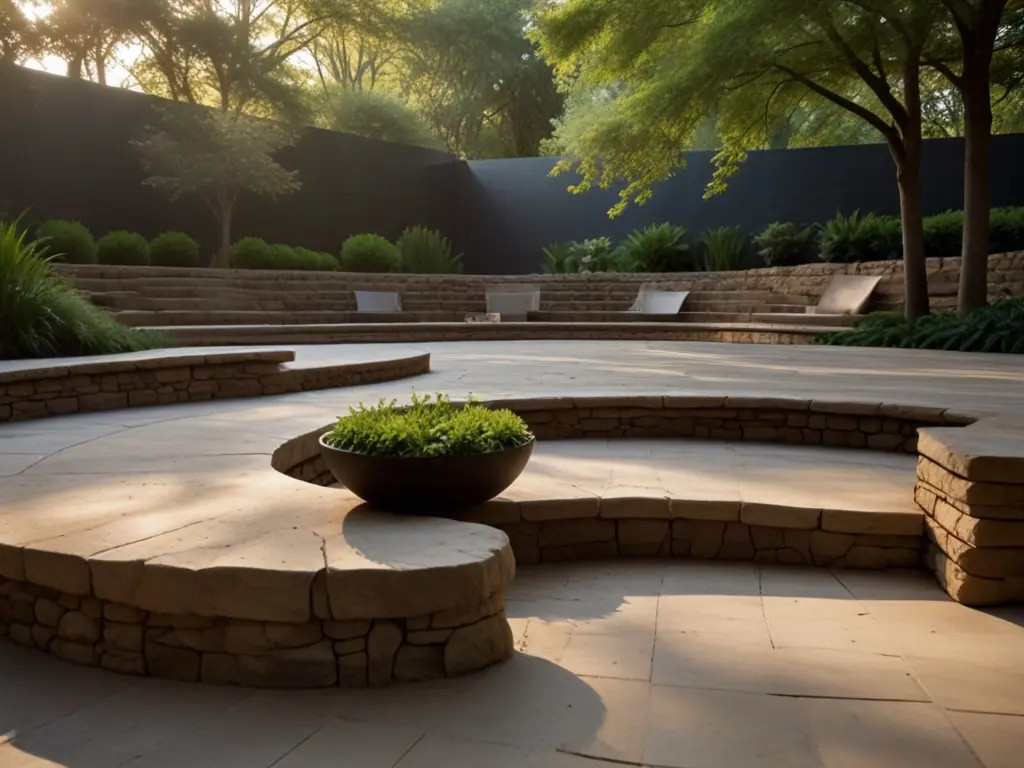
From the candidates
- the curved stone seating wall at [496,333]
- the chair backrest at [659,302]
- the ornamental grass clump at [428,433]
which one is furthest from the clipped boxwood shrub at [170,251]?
the ornamental grass clump at [428,433]

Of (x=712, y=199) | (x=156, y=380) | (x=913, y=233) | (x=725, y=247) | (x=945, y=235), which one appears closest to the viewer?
(x=156, y=380)

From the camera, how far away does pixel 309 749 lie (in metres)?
1.75

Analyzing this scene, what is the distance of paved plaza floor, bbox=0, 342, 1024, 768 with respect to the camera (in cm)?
177

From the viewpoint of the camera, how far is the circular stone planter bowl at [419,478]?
2594 mm

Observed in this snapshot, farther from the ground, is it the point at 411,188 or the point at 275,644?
the point at 411,188

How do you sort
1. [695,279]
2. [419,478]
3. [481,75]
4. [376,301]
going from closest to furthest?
[419,478]
[376,301]
[695,279]
[481,75]

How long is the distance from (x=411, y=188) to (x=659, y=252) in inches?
235

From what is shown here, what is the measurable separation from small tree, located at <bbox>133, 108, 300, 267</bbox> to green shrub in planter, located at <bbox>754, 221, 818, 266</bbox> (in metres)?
8.68

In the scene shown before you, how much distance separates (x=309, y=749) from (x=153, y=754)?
12.8 inches

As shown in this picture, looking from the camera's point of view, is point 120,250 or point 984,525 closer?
point 984,525

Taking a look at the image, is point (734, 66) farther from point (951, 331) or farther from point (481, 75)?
point (481, 75)

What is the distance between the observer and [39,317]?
597cm

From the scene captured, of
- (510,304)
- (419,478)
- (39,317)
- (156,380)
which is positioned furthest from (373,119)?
(419,478)

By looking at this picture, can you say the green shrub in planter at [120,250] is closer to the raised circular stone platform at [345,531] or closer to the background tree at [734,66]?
the background tree at [734,66]
